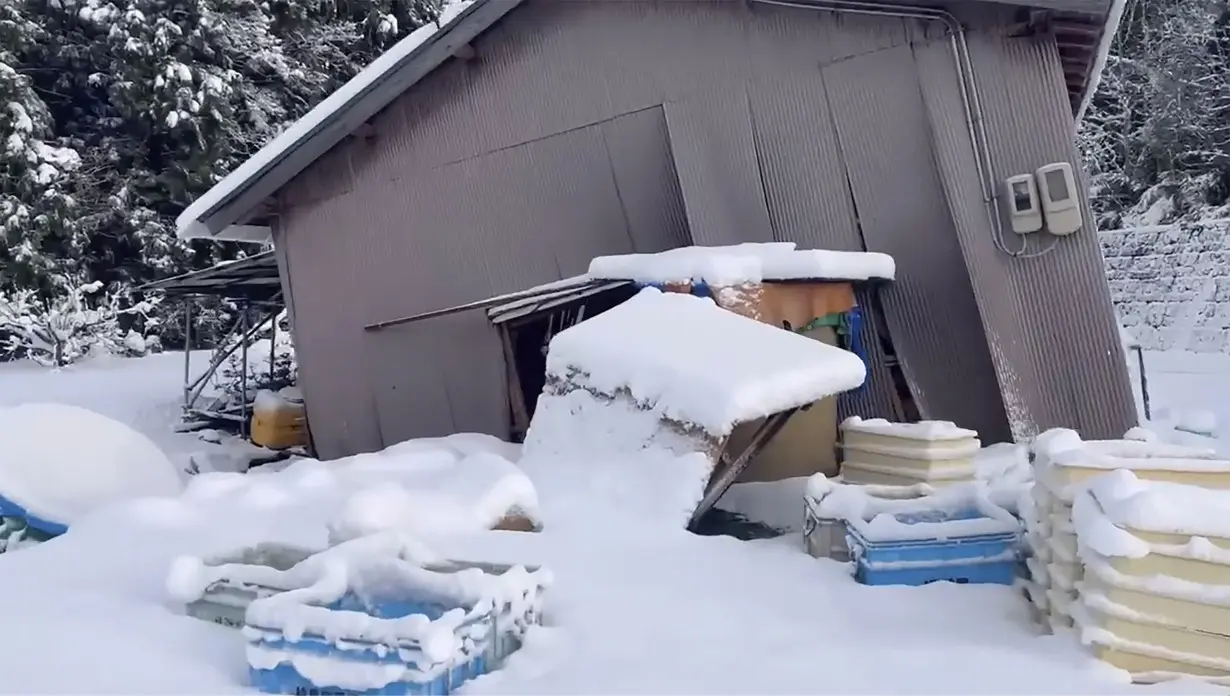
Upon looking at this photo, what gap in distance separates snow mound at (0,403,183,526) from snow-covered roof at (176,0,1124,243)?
394cm

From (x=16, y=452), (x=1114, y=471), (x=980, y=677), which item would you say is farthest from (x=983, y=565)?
(x=16, y=452)

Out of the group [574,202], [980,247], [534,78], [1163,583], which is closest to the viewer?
[1163,583]

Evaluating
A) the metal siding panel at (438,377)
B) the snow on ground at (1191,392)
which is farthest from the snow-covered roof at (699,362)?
the snow on ground at (1191,392)

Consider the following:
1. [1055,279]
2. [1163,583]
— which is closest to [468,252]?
[1055,279]

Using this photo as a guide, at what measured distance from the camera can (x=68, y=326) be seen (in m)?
17.6

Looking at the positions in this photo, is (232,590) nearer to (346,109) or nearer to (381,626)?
(381,626)

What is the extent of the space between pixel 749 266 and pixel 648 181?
204 centimetres

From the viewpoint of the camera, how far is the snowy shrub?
17328mm

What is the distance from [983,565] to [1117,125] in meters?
20.1

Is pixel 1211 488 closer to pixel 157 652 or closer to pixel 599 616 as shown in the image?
pixel 599 616

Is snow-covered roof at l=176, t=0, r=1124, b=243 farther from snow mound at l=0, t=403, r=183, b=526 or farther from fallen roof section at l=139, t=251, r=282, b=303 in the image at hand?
snow mound at l=0, t=403, r=183, b=526

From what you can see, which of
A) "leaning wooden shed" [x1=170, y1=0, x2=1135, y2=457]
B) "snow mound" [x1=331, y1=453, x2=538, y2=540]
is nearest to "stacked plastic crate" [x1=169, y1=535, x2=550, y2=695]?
"snow mound" [x1=331, y1=453, x2=538, y2=540]

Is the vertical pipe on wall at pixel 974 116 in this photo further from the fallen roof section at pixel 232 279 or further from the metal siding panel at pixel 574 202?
the fallen roof section at pixel 232 279

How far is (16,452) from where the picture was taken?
5656 millimetres
